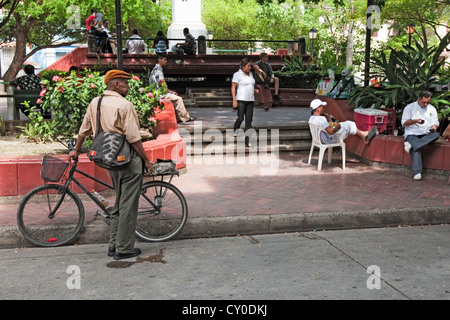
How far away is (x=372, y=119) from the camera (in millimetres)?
9812

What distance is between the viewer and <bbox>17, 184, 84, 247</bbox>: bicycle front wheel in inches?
231

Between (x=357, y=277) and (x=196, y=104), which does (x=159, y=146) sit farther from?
(x=196, y=104)

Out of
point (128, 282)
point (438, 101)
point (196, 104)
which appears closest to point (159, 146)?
point (128, 282)

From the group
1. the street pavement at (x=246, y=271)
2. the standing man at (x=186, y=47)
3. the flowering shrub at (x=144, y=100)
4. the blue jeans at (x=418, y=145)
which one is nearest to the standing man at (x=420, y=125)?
the blue jeans at (x=418, y=145)

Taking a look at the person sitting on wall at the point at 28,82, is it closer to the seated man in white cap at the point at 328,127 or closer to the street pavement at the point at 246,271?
the seated man in white cap at the point at 328,127

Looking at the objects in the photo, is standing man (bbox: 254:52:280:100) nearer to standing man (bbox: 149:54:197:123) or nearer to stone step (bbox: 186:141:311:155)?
standing man (bbox: 149:54:197:123)

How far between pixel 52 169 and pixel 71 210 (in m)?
0.53

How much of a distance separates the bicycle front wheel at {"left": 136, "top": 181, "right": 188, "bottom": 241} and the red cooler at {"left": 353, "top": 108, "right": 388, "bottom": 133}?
485 cm

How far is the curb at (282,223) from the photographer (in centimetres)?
620

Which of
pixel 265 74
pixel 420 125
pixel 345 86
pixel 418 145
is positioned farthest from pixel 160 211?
pixel 265 74

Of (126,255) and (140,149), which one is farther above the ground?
(140,149)

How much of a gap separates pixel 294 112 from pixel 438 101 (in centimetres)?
516

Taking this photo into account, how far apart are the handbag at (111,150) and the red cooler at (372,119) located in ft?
18.6

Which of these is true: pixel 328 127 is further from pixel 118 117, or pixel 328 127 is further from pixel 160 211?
pixel 118 117
